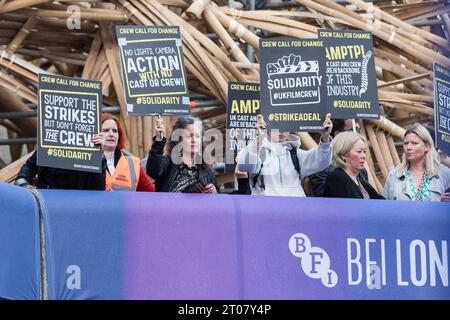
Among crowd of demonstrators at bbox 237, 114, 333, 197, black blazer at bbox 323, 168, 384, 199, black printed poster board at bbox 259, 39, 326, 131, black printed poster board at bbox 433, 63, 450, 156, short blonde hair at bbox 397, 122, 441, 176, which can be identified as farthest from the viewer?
black printed poster board at bbox 433, 63, 450, 156

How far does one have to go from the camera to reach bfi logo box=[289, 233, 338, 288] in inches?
379

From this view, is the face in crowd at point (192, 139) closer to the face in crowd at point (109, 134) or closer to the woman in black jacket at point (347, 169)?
the face in crowd at point (109, 134)

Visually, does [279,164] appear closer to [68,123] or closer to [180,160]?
[180,160]

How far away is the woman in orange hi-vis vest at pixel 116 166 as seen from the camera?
10109 millimetres

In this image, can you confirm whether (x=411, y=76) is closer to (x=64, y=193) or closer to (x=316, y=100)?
(x=316, y=100)

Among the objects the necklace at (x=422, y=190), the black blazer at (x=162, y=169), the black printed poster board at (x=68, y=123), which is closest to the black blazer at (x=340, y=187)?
the necklace at (x=422, y=190)

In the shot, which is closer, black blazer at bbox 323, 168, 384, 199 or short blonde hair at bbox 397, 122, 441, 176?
black blazer at bbox 323, 168, 384, 199

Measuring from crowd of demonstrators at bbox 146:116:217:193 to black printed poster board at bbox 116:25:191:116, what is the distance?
68 cm

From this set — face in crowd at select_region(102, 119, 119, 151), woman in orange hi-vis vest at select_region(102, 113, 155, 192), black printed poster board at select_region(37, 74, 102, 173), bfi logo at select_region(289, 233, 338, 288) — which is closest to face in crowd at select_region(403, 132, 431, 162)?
bfi logo at select_region(289, 233, 338, 288)

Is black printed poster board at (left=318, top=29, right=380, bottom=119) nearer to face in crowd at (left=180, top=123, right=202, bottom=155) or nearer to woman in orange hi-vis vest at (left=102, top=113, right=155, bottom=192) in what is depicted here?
face in crowd at (left=180, top=123, right=202, bottom=155)

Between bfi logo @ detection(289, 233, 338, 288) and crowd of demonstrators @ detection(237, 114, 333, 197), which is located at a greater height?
crowd of demonstrators @ detection(237, 114, 333, 197)

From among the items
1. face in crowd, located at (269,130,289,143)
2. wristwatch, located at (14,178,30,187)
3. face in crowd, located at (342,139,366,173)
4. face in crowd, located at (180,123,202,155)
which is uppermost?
face in crowd, located at (269,130,289,143)

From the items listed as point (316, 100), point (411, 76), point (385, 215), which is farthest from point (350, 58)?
point (411, 76)

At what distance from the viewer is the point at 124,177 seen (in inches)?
399
